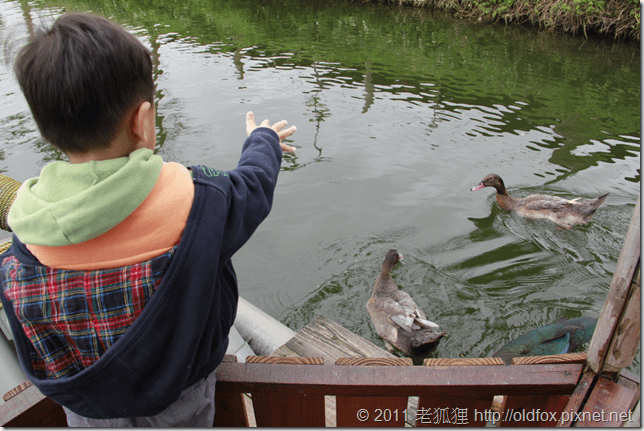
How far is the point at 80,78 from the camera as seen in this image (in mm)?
1045

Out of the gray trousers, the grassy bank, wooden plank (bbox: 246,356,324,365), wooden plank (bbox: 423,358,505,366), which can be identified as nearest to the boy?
the gray trousers

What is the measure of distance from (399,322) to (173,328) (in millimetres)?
2954

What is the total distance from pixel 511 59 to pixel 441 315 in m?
11.2

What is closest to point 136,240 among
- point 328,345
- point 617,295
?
point 617,295

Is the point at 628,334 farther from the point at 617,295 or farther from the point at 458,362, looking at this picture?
the point at 458,362

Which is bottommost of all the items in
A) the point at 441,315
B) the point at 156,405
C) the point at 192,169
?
the point at 441,315

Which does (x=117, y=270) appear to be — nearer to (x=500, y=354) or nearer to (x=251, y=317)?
(x=251, y=317)

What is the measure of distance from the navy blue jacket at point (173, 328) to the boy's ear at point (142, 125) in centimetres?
17

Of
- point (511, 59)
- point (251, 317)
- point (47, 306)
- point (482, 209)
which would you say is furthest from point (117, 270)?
point (511, 59)

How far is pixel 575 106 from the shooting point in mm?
9312

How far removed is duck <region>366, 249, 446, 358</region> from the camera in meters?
3.70

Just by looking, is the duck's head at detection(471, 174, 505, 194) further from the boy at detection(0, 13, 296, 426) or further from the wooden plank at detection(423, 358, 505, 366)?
the boy at detection(0, 13, 296, 426)

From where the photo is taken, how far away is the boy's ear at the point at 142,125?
46.0 inches

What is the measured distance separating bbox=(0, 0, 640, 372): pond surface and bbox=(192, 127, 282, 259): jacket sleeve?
0.75m
